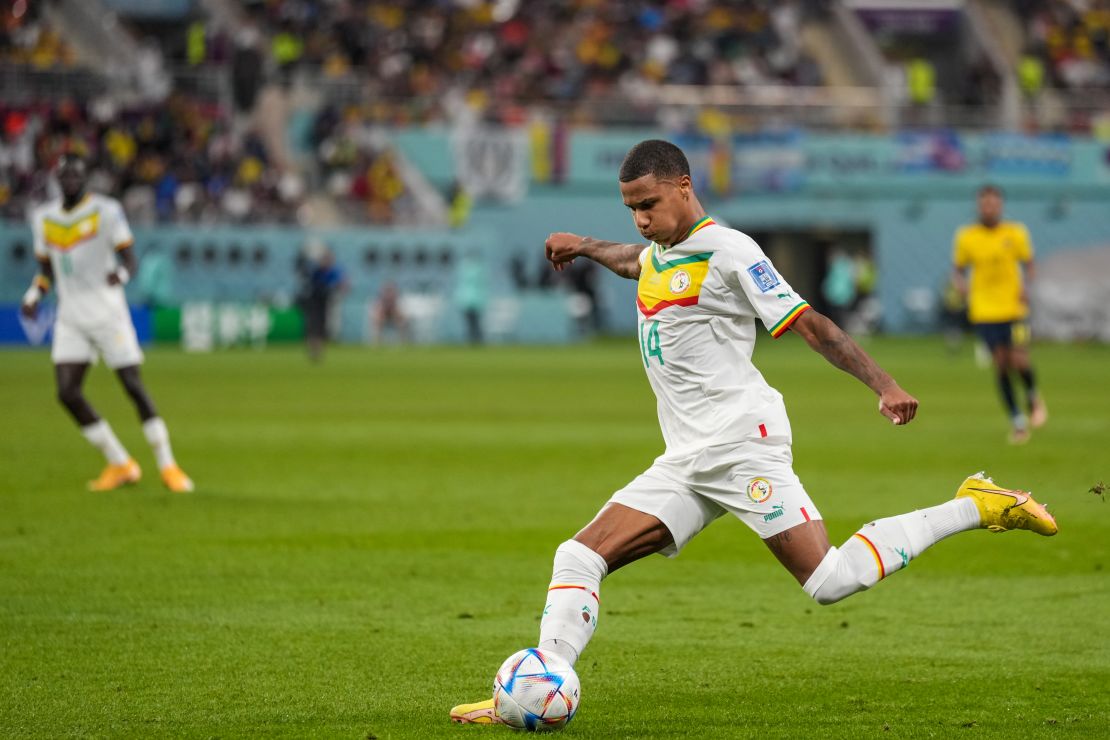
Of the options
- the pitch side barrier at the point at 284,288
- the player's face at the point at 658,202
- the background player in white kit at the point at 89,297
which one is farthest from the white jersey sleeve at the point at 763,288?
the pitch side barrier at the point at 284,288

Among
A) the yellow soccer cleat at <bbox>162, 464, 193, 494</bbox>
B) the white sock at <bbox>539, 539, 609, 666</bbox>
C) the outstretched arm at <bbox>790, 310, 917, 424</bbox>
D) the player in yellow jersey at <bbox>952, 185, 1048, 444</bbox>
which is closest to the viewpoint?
the outstretched arm at <bbox>790, 310, 917, 424</bbox>

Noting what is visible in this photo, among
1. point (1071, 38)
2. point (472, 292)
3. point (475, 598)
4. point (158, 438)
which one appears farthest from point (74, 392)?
point (1071, 38)

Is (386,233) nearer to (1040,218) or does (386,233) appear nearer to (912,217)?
(912,217)

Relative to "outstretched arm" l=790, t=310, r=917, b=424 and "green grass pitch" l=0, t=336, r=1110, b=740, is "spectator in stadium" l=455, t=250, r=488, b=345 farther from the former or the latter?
"outstretched arm" l=790, t=310, r=917, b=424

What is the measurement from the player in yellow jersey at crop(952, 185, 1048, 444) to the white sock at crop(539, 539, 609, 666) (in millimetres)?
11381

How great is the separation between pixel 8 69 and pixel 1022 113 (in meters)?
28.1

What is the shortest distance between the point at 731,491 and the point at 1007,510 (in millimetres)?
1077

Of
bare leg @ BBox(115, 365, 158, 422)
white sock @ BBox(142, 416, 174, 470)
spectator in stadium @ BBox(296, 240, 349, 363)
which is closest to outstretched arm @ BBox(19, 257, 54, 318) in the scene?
bare leg @ BBox(115, 365, 158, 422)

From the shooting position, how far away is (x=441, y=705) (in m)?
5.96

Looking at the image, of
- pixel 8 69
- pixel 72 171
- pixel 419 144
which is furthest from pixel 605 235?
pixel 72 171

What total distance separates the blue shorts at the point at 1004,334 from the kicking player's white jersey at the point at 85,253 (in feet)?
29.3

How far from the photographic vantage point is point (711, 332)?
5785mm

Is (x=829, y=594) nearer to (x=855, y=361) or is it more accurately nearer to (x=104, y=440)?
(x=855, y=361)

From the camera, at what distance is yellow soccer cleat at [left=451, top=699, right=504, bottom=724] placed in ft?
18.5
